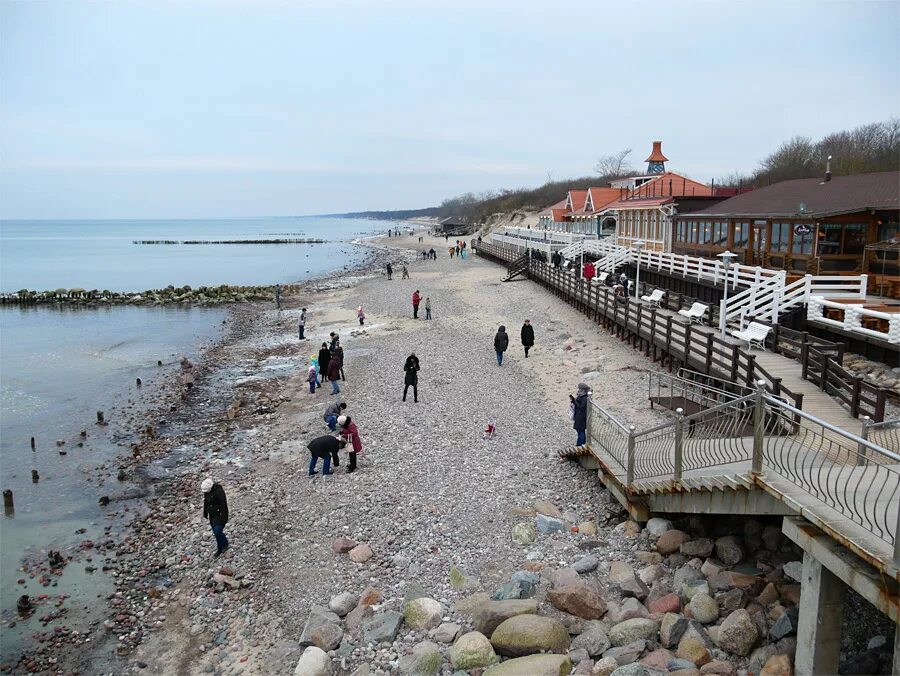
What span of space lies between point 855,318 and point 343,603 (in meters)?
13.9

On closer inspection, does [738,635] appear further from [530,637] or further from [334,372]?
[334,372]

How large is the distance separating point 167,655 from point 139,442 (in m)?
10.5

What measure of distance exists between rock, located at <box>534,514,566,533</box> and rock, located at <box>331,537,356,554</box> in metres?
3.02

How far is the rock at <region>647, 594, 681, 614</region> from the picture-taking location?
796cm

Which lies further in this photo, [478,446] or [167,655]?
[478,446]

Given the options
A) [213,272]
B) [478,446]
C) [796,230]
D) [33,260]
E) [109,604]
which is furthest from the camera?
[33,260]

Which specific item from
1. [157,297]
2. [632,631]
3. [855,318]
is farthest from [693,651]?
[157,297]

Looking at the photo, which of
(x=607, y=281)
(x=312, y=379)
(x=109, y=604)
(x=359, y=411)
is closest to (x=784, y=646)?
(x=109, y=604)

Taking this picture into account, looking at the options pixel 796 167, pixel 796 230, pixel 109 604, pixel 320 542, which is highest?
pixel 796 167

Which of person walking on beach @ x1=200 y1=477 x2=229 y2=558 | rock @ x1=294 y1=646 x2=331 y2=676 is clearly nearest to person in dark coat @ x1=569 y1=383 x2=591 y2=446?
rock @ x1=294 y1=646 x2=331 y2=676

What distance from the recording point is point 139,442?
1823 cm

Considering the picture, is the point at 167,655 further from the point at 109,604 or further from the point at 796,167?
the point at 796,167

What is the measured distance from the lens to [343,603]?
9.05 metres

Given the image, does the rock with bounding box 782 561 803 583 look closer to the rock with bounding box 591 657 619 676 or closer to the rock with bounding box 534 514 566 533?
the rock with bounding box 591 657 619 676
